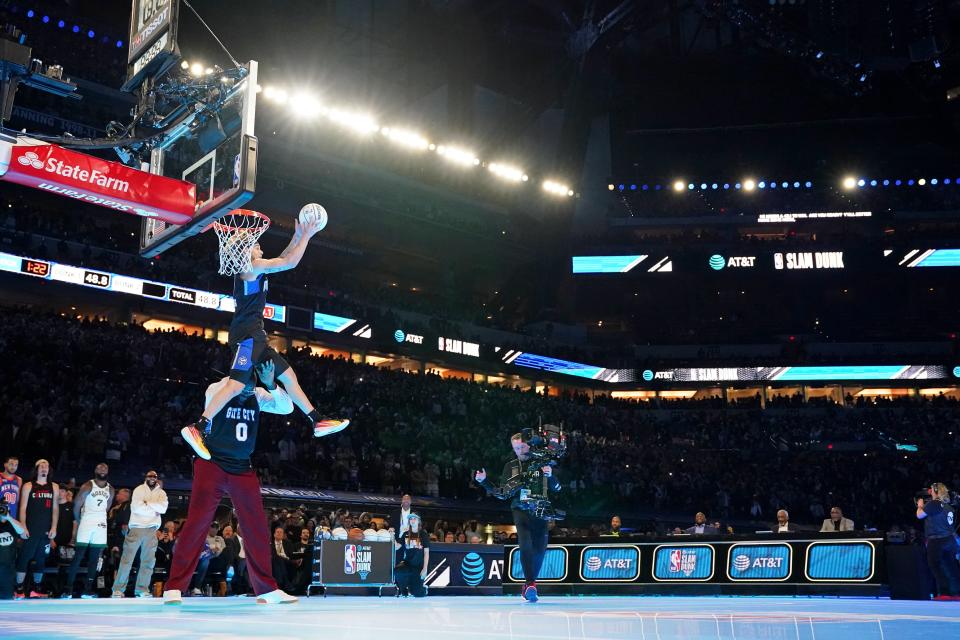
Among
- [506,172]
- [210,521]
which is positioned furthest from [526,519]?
[506,172]

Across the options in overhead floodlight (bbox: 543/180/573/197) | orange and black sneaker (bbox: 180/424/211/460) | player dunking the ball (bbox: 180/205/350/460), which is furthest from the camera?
overhead floodlight (bbox: 543/180/573/197)

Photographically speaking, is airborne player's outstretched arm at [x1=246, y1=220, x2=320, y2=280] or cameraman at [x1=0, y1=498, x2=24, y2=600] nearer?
airborne player's outstretched arm at [x1=246, y1=220, x2=320, y2=280]

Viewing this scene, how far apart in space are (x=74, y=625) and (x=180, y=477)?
1817cm

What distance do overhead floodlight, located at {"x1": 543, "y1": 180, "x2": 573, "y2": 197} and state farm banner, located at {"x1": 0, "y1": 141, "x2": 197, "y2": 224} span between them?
36589mm

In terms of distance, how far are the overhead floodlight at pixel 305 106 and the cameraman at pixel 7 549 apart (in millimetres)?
28300

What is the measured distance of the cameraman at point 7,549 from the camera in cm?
1019

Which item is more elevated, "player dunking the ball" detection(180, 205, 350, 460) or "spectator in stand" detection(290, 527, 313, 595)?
"player dunking the ball" detection(180, 205, 350, 460)

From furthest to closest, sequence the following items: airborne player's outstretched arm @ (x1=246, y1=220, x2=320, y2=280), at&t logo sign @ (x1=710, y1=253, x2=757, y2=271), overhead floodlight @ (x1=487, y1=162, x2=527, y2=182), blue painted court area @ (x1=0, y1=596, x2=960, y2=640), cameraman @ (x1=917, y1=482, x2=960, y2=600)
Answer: at&t logo sign @ (x1=710, y1=253, x2=757, y2=271)
overhead floodlight @ (x1=487, y1=162, x2=527, y2=182)
cameraman @ (x1=917, y1=482, x2=960, y2=600)
airborne player's outstretched arm @ (x1=246, y1=220, x2=320, y2=280)
blue painted court area @ (x1=0, y1=596, x2=960, y2=640)

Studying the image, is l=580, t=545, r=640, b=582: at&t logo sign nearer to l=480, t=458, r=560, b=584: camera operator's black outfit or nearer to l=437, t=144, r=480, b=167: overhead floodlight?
l=480, t=458, r=560, b=584: camera operator's black outfit

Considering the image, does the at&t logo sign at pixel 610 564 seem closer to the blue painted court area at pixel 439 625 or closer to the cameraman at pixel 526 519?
the cameraman at pixel 526 519

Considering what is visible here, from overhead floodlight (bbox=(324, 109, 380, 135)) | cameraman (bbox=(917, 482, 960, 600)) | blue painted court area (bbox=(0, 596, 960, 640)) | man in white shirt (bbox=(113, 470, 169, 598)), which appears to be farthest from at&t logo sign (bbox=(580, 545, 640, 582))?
overhead floodlight (bbox=(324, 109, 380, 135))

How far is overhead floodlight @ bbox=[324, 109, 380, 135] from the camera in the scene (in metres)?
37.8

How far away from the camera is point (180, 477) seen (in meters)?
21.3

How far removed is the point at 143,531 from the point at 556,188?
37.2 m
